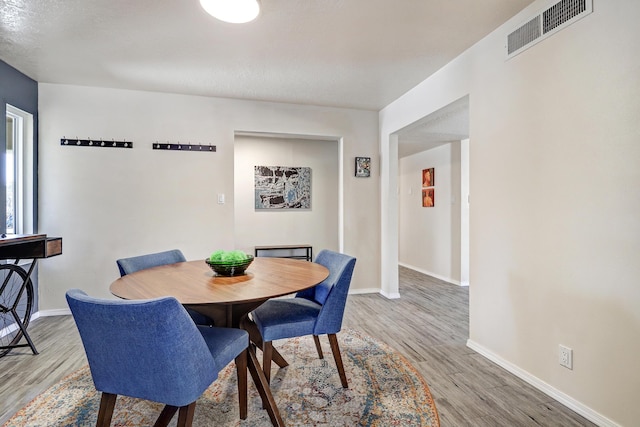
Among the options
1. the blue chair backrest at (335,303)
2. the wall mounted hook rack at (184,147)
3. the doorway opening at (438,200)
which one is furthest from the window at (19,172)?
the doorway opening at (438,200)

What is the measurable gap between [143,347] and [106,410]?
446mm

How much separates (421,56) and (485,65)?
537mm

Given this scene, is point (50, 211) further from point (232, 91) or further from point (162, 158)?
point (232, 91)

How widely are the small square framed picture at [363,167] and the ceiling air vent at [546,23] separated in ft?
7.19

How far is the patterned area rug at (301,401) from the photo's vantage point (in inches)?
66.2

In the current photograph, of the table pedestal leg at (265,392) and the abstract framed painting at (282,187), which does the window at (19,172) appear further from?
the table pedestal leg at (265,392)

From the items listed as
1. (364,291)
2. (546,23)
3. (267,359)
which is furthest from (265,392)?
(364,291)

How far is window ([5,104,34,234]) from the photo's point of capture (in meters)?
3.09

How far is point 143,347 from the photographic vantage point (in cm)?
115

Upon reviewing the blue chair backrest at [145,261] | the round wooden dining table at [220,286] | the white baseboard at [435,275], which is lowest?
the white baseboard at [435,275]

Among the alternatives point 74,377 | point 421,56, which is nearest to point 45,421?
point 74,377

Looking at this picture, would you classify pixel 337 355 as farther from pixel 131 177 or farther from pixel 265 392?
pixel 131 177

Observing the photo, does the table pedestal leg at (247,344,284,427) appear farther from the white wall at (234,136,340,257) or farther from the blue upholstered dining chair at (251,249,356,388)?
the white wall at (234,136,340,257)

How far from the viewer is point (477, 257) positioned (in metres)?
2.57
